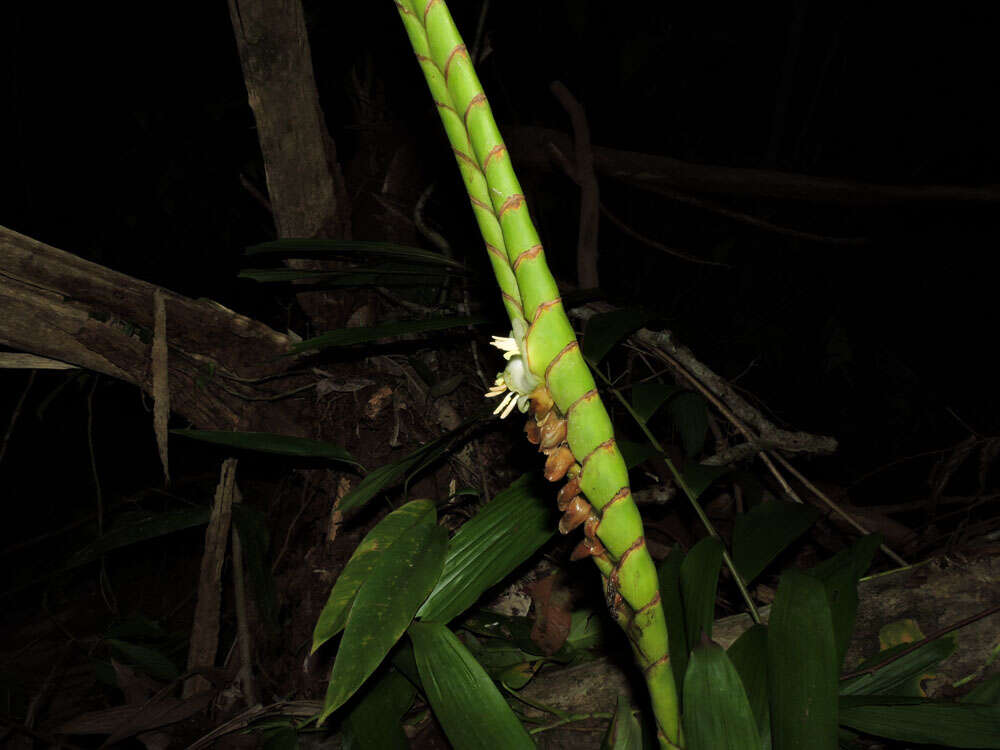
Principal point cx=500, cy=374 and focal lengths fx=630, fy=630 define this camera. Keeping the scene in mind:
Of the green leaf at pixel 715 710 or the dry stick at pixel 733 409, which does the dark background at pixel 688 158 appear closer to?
the dry stick at pixel 733 409

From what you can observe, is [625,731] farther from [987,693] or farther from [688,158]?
[688,158]

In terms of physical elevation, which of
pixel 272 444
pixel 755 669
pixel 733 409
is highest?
pixel 272 444

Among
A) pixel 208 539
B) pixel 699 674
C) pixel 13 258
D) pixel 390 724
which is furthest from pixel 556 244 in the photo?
pixel 699 674

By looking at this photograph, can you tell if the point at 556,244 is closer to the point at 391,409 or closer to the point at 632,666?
the point at 391,409

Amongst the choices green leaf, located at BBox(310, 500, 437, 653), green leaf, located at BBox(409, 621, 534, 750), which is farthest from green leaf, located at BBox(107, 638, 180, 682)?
green leaf, located at BBox(409, 621, 534, 750)

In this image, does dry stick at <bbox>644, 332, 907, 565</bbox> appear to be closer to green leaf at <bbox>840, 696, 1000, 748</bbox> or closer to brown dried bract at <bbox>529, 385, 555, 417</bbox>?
green leaf at <bbox>840, 696, 1000, 748</bbox>

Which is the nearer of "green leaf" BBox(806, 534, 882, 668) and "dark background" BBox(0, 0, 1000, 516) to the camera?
"green leaf" BBox(806, 534, 882, 668)

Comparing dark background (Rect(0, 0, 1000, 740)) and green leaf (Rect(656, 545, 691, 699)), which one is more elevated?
dark background (Rect(0, 0, 1000, 740))

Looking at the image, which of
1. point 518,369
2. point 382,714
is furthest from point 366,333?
point 518,369
